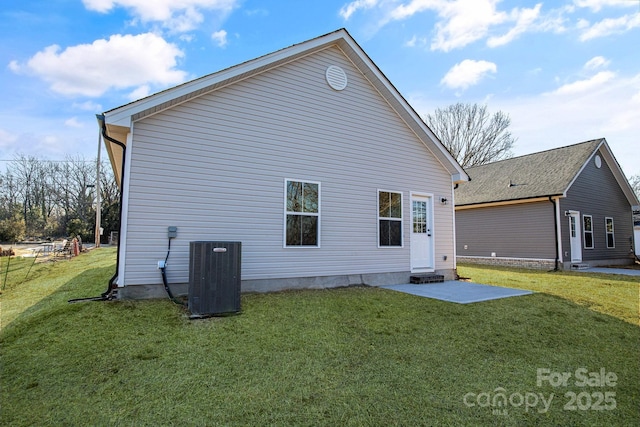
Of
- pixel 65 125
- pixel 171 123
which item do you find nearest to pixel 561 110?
pixel 171 123

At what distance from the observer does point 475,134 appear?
25.6 metres

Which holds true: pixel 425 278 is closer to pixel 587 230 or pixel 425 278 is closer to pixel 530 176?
pixel 530 176

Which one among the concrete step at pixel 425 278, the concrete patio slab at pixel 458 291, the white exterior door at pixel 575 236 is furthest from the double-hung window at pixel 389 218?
the white exterior door at pixel 575 236

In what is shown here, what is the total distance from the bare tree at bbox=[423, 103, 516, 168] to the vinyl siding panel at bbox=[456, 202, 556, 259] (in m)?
12.1

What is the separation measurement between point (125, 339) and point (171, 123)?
12.2 feet

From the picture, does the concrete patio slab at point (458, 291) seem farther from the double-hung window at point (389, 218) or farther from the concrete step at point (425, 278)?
the double-hung window at point (389, 218)

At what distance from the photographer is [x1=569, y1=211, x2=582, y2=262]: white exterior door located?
12.7 m

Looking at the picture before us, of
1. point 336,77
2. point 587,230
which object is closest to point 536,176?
point 587,230

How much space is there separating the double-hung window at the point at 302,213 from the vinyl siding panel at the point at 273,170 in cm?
13

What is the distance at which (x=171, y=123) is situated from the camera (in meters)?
5.72

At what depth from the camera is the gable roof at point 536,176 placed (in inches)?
493

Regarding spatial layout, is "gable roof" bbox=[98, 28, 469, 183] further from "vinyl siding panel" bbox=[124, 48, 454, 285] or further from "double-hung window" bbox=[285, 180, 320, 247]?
"double-hung window" bbox=[285, 180, 320, 247]

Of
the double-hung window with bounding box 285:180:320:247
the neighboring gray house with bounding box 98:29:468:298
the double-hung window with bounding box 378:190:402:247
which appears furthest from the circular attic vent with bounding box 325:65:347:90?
the double-hung window with bounding box 378:190:402:247

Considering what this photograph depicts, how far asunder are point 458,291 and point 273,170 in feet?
15.4
